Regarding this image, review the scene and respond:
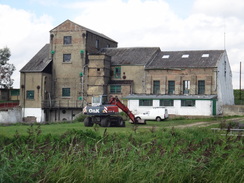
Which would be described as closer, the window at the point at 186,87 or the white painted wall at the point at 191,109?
the white painted wall at the point at 191,109

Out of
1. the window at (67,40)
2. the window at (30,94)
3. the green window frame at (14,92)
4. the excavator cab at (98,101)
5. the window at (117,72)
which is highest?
the window at (67,40)

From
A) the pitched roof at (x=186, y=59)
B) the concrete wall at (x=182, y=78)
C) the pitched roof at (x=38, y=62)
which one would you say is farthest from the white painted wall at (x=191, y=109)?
the pitched roof at (x=38, y=62)

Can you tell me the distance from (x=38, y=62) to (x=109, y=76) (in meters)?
9.05

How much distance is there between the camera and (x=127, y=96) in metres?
47.1

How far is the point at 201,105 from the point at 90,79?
520 inches

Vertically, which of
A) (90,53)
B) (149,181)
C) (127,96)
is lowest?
(149,181)

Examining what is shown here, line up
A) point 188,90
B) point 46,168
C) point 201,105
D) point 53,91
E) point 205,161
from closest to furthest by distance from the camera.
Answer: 1. point 46,168
2. point 205,161
3. point 201,105
4. point 188,90
5. point 53,91

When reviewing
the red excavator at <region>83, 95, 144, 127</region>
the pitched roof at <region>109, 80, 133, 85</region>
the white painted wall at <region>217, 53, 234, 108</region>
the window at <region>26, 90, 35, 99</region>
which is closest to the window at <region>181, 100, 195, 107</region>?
the white painted wall at <region>217, 53, 234, 108</region>

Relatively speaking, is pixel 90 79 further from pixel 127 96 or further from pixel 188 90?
pixel 188 90

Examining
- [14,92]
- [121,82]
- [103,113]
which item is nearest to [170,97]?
[121,82]

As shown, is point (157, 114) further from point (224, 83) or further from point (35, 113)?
point (35, 113)

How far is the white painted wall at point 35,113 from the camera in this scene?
49.4 meters

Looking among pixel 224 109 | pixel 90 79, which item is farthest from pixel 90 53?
pixel 224 109

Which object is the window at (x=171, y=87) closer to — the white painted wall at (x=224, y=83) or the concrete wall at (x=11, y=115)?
the white painted wall at (x=224, y=83)
